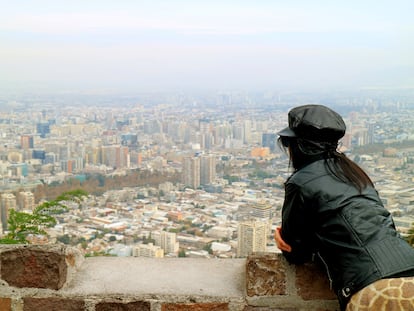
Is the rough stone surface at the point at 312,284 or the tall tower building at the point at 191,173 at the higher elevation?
the rough stone surface at the point at 312,284

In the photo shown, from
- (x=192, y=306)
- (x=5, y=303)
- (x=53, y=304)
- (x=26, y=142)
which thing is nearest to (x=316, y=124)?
(x=192, y=306)

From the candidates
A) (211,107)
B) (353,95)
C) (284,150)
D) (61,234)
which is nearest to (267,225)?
(284,150)

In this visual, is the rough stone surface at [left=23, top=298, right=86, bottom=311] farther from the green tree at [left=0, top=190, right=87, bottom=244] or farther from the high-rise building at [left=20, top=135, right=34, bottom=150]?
the high-rise building at [left=20, top=135, right=34, bottom=150]

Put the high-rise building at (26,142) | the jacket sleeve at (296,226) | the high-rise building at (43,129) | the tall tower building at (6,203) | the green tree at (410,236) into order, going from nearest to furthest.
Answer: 1. the jacket sleeve at (296,226)
2. the green tree at (410,236)
3. the tall tower building at (6,203)
4. the high-rise building at (26,142)
5. the high-rise building at (43,129)

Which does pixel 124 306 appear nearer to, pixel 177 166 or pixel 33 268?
pixel 33 268

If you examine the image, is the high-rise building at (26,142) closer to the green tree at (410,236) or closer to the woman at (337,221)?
the green tree at (410,236)

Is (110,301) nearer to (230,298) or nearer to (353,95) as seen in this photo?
(230,298)

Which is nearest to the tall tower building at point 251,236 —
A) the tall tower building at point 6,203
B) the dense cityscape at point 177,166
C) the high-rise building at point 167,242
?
A: the dense cityscape at point 177,166

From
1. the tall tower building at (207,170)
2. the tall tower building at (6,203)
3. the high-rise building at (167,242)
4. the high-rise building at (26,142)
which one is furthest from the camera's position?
the high-rise building at (26,142)
